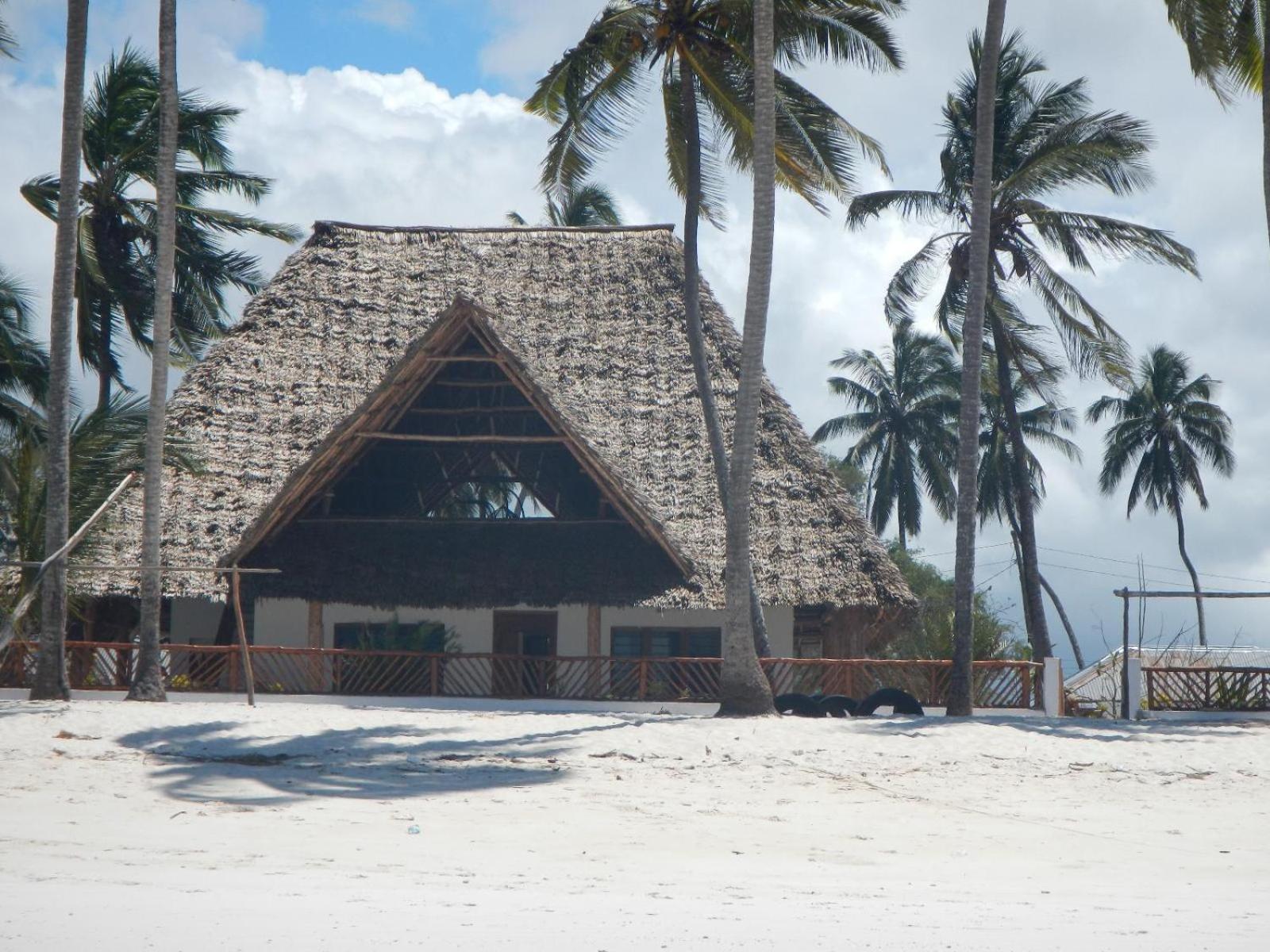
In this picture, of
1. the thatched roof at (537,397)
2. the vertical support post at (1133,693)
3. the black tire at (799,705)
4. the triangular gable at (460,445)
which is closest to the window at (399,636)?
the thatched roof at (537,397)

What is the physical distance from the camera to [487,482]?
23.5 metres

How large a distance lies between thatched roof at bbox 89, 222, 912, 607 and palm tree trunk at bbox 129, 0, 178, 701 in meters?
1.71

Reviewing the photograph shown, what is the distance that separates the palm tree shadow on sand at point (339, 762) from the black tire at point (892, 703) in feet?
12.8

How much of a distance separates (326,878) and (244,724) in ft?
21.5

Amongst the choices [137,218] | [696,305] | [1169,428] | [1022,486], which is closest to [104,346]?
[137,218]

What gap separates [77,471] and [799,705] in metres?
9.79

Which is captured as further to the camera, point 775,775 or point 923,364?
A: point 923,364

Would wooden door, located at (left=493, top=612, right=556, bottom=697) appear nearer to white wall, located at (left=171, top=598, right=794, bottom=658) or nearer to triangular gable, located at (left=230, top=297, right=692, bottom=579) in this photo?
white wall, located at (left=171, top=598, right=794, bottom=658)

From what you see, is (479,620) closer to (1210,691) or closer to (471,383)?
(471,383)

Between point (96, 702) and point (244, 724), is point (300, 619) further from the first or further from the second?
point (244, 724)

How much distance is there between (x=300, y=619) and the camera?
68.6 ft

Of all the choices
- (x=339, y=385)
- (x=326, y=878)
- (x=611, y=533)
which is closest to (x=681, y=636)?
(x=611, y=533)

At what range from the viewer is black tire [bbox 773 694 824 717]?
55.1 ft

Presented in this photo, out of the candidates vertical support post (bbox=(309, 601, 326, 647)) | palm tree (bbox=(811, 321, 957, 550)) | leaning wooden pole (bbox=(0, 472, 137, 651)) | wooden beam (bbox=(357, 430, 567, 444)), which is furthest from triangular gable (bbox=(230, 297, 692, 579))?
palm tree (bbox=(811, 321, 957, 550))
